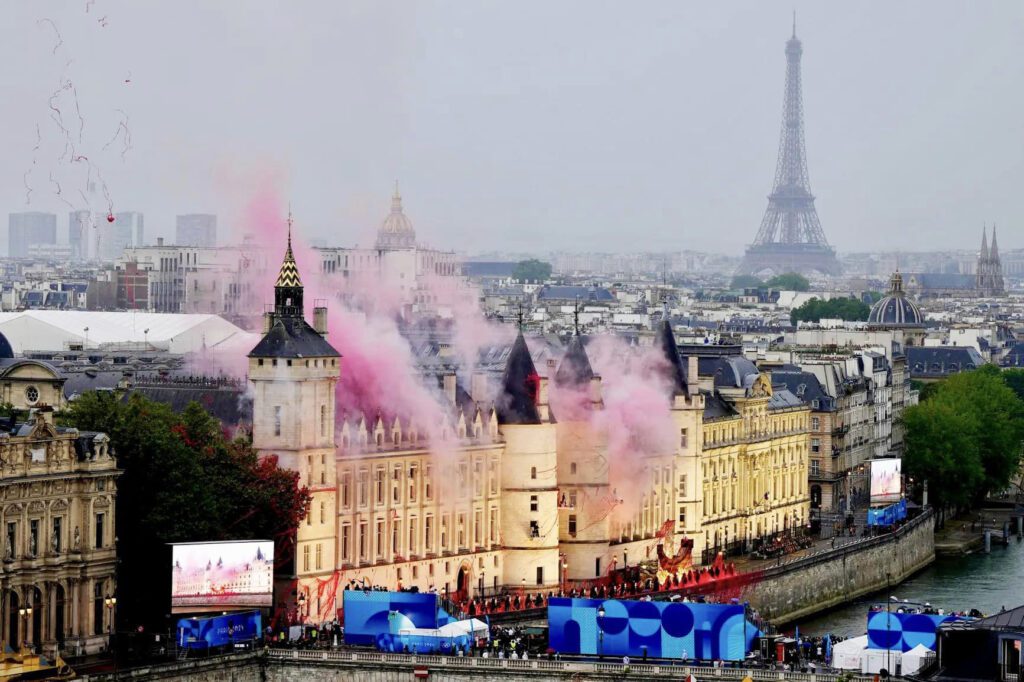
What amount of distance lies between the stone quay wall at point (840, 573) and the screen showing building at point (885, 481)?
85.8 inches

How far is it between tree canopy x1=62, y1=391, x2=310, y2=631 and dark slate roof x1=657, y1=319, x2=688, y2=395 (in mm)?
31615

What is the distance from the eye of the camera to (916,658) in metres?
92.4

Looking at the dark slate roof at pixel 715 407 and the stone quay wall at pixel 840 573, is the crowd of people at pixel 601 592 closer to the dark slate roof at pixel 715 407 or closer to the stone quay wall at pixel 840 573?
the stone quay wall at pixel 840 573

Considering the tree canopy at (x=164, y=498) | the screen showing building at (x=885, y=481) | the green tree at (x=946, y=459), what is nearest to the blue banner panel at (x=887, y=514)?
the screen showing building at (x=885, y=481)

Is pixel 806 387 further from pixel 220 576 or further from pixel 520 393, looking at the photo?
pixel 220 576

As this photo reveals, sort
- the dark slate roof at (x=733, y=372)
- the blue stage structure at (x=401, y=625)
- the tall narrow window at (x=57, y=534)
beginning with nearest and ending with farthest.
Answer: the tall narrow window at (x=57, y=534) < the blue stage structure at (x=401, y=625) < the dark slate roof at (x=733, y=372)

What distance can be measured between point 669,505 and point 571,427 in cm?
1205

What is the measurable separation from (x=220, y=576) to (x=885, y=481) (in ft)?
212

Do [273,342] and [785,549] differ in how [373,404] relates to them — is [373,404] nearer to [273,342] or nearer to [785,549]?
[273,342]

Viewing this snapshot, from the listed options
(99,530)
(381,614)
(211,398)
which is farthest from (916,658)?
(211,398)

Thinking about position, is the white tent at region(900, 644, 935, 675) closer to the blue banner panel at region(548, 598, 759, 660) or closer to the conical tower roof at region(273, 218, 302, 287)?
the blue banner panel at region(548, 598, 759, 660)

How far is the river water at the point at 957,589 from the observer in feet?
415

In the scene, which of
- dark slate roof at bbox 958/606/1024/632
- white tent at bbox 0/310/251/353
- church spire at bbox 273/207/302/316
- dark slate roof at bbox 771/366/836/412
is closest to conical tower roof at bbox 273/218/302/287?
church spire at bbox 273/207/302/316

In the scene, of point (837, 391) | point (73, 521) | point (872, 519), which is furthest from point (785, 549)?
point (73, 521)
